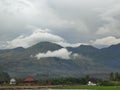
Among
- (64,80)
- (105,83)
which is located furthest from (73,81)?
(105,83)

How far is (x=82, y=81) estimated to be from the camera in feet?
614

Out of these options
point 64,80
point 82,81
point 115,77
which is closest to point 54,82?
point 64,80

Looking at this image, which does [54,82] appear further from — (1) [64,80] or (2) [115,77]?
(2) [115,77]

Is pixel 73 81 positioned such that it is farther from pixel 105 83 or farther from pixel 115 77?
pixel 115 77

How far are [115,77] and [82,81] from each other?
23.9 m

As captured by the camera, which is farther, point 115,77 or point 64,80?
point 115,77

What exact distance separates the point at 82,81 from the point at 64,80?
41.2 ft

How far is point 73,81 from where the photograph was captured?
593 feet

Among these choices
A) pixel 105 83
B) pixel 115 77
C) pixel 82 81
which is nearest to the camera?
pixel 105 83

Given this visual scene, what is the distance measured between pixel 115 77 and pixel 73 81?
31.7 m

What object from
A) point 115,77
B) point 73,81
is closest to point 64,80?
point 73,81

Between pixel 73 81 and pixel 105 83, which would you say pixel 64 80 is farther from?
pixel 105 83

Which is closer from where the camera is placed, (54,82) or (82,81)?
(54,82)

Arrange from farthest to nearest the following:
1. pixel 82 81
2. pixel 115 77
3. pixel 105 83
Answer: pixel 115 77 → pixel 82 81 → pixel 105 83
